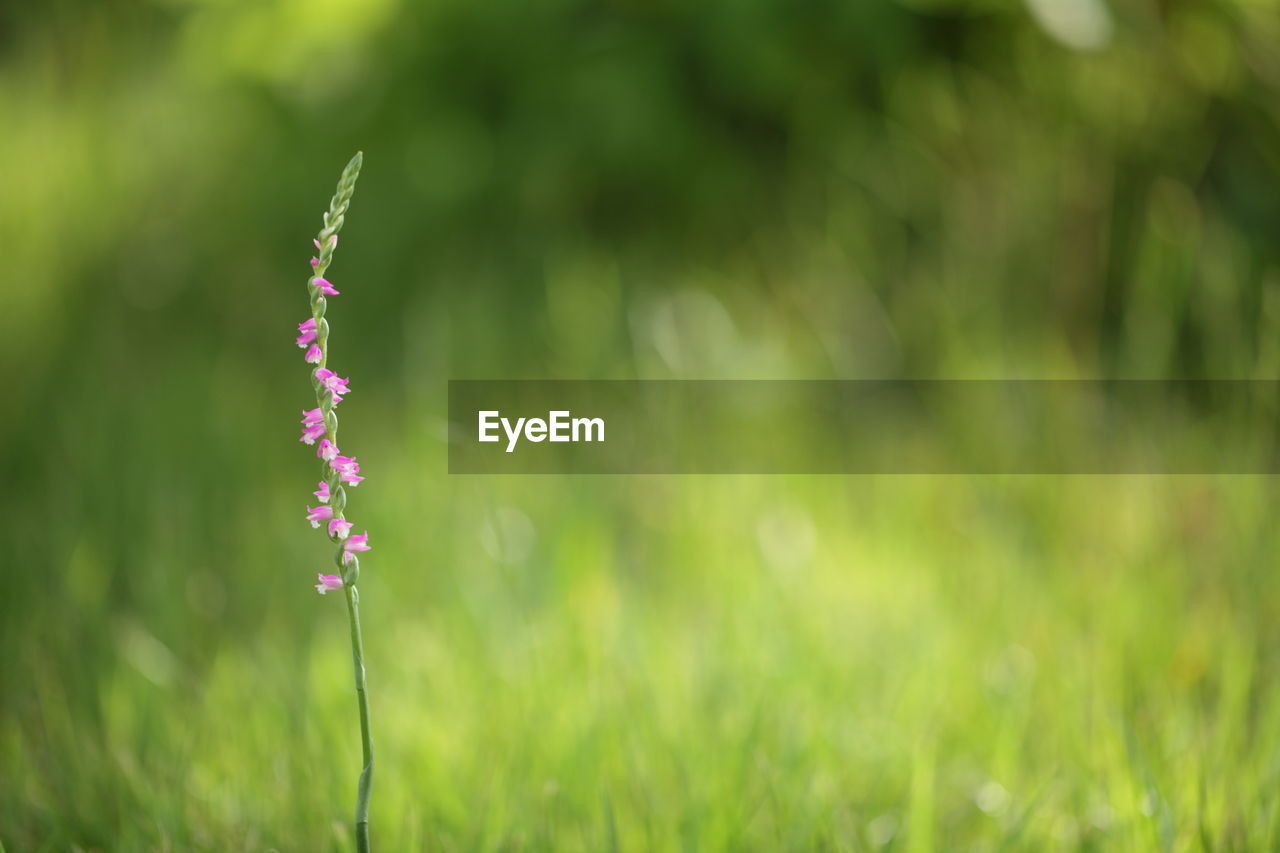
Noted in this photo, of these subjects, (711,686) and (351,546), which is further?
(711,686)

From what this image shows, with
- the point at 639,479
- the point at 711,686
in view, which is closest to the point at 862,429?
the point at 639,479

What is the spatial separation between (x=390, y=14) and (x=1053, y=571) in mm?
1709

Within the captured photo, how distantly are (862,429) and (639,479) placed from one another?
2.07ft

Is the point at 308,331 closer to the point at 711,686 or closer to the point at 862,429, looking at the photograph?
the point at 711,686

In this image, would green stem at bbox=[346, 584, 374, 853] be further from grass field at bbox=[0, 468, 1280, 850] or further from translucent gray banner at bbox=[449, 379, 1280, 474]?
translucent gray banner at bbox=[449, 379, 1280, 474]

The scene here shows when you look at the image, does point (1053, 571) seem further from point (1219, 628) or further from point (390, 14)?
point (390, 14)

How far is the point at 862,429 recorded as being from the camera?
245cm

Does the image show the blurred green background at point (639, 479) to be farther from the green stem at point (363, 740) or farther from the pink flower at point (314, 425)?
the pink flower at point (314, 425)

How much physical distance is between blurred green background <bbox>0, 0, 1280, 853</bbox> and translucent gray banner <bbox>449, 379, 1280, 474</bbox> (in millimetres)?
58

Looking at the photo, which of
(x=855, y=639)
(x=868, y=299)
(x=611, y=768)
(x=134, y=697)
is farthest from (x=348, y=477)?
(x=868, y=299)

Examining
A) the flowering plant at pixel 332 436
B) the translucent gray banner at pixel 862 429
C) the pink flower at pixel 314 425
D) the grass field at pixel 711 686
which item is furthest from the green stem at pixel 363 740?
the translucent gray banner at pixel 862 429

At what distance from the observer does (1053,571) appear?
1.75m

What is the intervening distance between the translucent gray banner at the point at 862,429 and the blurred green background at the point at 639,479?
0.06 metres

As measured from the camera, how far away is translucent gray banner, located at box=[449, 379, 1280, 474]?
203 cm
